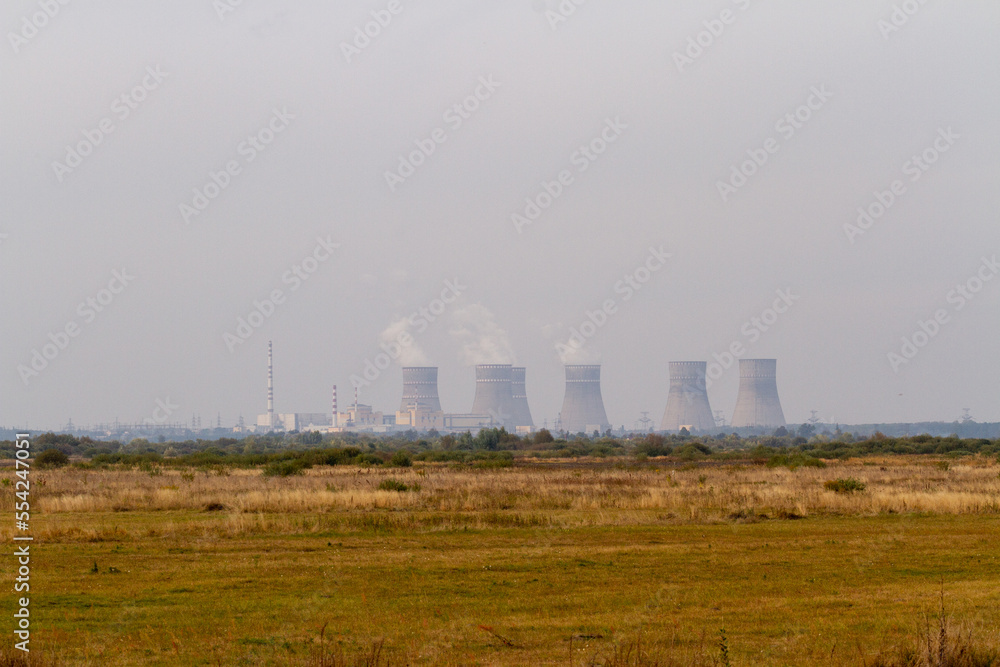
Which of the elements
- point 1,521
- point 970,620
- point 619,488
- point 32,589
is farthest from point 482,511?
point 970,620

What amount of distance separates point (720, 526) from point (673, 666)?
15.0 m

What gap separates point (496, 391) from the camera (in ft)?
625

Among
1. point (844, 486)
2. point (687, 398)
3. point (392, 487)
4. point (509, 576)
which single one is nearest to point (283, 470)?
point (392, 487)

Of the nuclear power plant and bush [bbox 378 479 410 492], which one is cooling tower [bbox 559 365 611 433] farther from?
bush [bbox 378 479 410 492]

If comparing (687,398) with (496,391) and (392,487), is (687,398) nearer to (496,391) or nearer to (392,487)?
(496,391)

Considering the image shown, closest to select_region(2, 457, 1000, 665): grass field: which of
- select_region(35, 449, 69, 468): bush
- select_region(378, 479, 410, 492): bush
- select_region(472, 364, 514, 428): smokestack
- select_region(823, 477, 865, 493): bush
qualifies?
select_region(823, 477, 865, 493): bush

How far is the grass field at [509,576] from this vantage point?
431 inches

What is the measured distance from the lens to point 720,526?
77.8 ft

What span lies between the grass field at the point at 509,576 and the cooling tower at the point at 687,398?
15305 centimetres

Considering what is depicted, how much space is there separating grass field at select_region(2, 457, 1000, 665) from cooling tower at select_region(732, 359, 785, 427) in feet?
479

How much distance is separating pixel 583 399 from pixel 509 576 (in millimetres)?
171244

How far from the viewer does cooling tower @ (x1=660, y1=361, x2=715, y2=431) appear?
601 feet

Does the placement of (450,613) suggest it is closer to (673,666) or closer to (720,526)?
(673,666)

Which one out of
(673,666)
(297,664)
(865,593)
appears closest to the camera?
(673,666)
